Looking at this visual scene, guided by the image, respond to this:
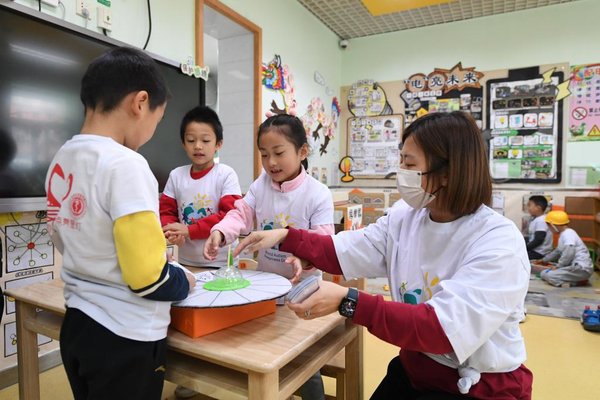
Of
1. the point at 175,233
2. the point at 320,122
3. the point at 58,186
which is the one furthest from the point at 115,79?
the point at 320,122

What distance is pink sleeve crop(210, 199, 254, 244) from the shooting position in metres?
1.38

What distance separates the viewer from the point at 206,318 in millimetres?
899

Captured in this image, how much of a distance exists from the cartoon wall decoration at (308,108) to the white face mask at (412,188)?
2366 mm

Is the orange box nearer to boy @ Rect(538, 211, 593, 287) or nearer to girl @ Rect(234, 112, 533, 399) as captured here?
girl @ Rect(234, 112, 533, 399)

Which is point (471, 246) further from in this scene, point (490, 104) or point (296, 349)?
point (490, 104)

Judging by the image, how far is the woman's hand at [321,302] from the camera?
0.85 m

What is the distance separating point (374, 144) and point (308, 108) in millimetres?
1254

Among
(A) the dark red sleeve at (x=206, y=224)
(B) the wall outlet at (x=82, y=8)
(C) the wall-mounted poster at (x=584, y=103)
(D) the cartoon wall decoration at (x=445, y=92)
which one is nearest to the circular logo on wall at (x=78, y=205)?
(A) the dark red sleeve at (x=206, y=224)

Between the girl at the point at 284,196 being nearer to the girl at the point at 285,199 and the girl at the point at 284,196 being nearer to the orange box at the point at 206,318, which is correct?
the girl at the point at 285,199

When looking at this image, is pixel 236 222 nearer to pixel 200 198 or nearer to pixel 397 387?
pixel 200 198

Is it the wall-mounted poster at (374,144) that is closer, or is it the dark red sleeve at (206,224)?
the dark red sleeve at (206,224)

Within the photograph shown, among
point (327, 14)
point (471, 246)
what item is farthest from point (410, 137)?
point (327, 14)

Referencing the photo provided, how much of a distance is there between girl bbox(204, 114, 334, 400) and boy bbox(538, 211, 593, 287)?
351cm

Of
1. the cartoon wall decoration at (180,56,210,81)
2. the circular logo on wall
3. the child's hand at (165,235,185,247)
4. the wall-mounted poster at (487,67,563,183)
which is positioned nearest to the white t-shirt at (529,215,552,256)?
the wall-mounted poster at (487,67,563,183)
